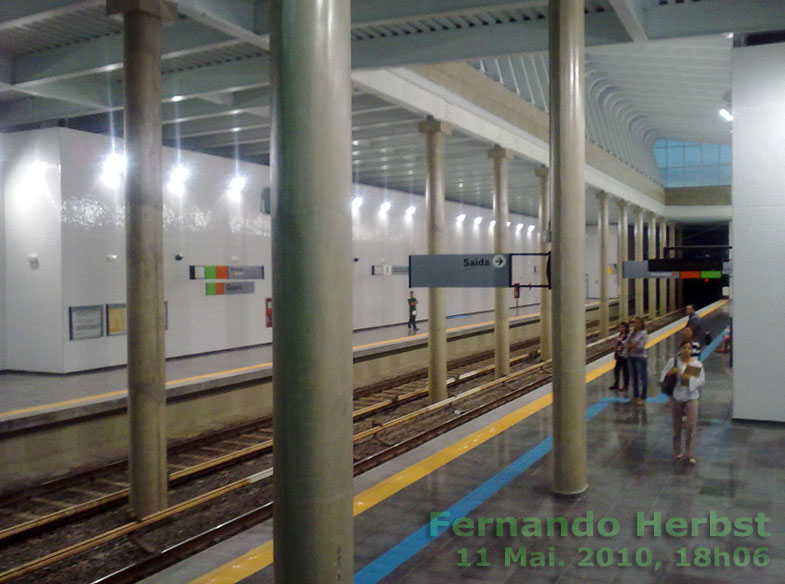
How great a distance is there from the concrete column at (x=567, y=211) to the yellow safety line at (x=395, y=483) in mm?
1470

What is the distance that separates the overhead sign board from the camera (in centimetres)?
716

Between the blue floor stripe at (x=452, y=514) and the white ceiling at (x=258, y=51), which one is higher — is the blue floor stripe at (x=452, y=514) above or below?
below

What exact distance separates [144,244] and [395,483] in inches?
159

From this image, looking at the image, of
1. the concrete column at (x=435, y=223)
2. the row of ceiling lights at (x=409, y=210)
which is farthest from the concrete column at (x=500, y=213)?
the concrete column at (x=435, y=223)

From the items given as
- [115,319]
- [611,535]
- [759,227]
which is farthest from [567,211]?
[115,319]

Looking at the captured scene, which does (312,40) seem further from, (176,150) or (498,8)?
(176,150)

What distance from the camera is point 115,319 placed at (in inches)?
544

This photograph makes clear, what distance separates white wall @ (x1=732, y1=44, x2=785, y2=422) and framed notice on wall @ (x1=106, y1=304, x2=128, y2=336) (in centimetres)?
1100

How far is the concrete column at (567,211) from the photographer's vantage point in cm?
643

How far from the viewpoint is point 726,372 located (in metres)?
14.4

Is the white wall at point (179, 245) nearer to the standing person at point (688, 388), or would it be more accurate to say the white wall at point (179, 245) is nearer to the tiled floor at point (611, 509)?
the tiled floor at point (611, 509)

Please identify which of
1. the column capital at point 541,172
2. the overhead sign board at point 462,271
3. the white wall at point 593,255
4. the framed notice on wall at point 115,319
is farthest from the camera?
the white wall at point 593,255

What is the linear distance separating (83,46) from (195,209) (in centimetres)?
541

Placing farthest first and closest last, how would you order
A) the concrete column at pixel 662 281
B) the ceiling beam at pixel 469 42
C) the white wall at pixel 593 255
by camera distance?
the white wall at pixel 593 255 → the concrete column at pixel 662 281 → the ceiling beam at pixel 469 42
